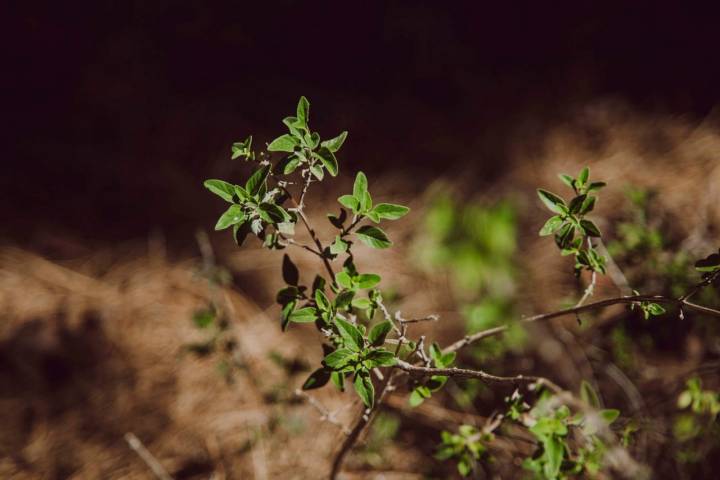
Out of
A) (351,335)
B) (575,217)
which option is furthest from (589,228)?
(351,335)

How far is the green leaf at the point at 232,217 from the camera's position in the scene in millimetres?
915

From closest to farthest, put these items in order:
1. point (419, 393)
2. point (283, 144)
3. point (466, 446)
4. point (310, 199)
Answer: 1. point (283, 144)
2. point (419, 393)
3. point (466, 446)
4. point (310, 199)

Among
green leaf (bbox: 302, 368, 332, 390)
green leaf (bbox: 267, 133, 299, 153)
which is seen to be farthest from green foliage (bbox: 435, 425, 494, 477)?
green leaf (bbox: 267, 133, 299, 153)

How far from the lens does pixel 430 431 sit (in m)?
2.04

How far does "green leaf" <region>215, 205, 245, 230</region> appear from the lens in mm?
915

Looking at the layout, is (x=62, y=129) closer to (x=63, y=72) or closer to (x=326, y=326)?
(x=63, y=72)

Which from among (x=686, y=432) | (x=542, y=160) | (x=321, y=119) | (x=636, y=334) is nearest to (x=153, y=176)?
(x=321, y=119)

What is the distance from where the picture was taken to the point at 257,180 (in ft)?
3.03

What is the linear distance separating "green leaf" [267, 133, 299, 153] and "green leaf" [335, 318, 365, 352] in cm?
38

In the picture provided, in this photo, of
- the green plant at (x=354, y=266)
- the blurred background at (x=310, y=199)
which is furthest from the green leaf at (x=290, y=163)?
the blurred background at (x=310, y=199)

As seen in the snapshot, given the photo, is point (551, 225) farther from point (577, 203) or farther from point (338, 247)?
point (338, 247)

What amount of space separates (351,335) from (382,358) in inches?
3.2

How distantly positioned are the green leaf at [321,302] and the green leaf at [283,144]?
32cm

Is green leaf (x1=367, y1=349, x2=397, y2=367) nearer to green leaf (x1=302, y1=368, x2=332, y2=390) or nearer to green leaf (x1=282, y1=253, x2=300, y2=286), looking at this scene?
green leaf (x1=302, y1=368, x2=332, y2=390)
